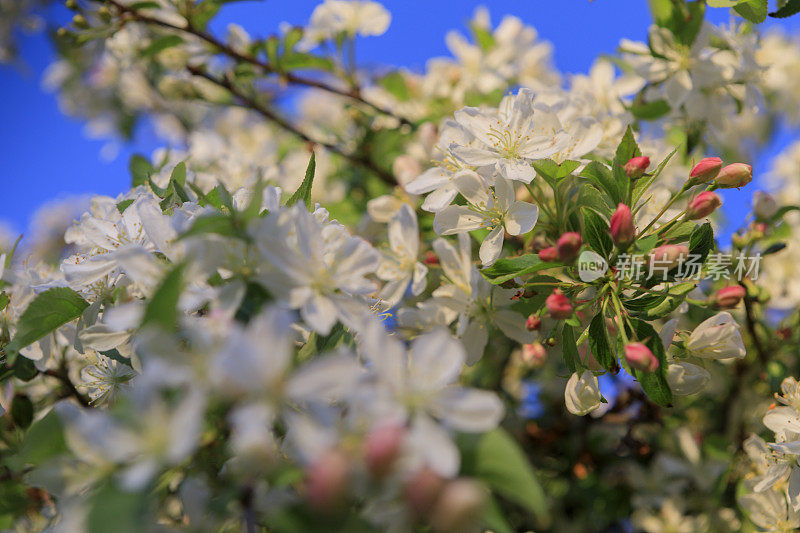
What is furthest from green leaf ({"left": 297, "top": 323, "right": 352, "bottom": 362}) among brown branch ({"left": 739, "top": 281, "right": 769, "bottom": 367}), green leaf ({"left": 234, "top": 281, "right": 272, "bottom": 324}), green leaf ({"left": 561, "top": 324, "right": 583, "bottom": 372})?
brown branch ({"left": 739, "top": 281, "right": 769, "bottom": 367})

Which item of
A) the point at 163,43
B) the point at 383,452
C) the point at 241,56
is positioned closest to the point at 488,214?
the point at 383,452

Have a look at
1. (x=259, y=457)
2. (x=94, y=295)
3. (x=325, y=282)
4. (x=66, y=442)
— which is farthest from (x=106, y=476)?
(x=94, y=295)

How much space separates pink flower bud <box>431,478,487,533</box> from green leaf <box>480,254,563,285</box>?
58 centimetres

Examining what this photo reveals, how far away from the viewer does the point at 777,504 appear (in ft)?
4.73

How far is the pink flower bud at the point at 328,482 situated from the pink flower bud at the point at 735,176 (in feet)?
3.58

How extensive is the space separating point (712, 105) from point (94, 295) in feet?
6.42

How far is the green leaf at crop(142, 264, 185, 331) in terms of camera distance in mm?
805

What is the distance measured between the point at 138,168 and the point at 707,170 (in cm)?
169

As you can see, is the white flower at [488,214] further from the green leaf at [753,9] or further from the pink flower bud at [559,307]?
the green leaf at [753,9]

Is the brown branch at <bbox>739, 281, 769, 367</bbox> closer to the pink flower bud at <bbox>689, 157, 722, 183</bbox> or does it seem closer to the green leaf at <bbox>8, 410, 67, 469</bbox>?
the pink flower bud at <bbox>689, 157, 722, 183</bbox>

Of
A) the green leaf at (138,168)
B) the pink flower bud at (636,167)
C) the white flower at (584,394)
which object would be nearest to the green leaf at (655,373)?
the white flower at (584,394)

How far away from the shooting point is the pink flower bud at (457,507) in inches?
26.6

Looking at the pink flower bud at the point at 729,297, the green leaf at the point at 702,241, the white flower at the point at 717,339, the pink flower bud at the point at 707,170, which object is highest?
the pink flower bud at the point at 707,170

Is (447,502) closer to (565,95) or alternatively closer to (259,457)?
(259,457)
